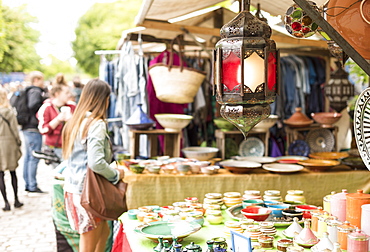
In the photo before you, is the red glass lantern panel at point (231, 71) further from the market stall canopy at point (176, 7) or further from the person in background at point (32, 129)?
the person in background at point (32, 129)

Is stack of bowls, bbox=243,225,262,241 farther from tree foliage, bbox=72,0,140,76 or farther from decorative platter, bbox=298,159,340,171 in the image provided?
tree foliage, bbox=72,0,140,76

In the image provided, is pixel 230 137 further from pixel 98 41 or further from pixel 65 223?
pixel 98 41

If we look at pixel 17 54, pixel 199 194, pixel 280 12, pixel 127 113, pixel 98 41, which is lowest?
pixel 199 194

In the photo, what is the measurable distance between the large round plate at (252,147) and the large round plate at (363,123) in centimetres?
351

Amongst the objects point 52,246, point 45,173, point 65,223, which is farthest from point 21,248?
point 45,173

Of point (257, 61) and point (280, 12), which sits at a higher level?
point (280, 12)

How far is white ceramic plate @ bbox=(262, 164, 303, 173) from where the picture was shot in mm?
4547

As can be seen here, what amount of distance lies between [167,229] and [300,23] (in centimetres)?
144

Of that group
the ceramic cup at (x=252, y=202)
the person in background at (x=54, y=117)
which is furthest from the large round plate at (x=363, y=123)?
the person in background at (x=54, y=117)

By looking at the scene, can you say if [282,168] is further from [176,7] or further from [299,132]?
[299,132]

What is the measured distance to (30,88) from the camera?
774cm

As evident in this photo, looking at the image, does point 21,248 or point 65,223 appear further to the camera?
point 21,248

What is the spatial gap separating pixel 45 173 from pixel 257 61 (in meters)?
9.21

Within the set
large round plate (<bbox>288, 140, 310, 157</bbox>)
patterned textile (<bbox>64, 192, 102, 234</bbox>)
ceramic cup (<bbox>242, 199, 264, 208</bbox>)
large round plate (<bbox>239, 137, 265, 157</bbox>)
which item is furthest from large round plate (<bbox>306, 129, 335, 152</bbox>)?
patterned textile (<bbox>64, 192, 102, 234</bbox>)
